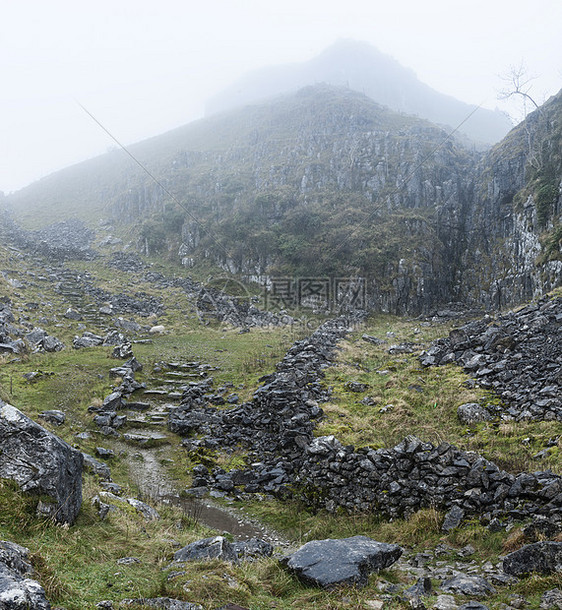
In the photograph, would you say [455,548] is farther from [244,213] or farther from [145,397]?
[244,213]

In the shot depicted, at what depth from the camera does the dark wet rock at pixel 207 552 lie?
517 centimetres

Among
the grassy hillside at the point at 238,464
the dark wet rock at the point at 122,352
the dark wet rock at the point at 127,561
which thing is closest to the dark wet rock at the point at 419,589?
the grassy hillside at the point at 238,464

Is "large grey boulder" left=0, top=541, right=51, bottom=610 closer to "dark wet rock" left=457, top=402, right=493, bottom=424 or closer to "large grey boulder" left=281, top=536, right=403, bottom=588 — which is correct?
"large grey boulder" left=281, top=536, right=403, bottom=588

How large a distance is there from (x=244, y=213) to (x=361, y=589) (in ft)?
145

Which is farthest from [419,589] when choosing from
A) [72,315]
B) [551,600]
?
[72,315]

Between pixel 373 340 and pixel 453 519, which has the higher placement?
pixel 453 519

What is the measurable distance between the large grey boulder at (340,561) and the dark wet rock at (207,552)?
3.20 ft

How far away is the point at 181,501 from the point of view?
31.4 ft

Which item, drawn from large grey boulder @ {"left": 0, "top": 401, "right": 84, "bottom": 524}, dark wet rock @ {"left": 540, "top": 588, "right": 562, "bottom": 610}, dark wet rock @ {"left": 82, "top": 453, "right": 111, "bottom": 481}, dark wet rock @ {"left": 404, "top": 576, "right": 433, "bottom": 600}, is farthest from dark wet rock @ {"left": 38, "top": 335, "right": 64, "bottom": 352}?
dark wet rock @ {"left": 540, "top": 588, "right": 562, "bottom": 610}

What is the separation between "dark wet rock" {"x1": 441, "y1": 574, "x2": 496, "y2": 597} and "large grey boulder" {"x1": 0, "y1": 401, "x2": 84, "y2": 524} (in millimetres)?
5847

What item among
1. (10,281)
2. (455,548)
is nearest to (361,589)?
(455,548)

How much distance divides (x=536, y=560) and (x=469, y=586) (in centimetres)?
105

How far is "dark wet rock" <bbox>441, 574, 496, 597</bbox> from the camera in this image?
4973 millimetres

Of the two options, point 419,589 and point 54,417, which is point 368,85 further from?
point 419,589
